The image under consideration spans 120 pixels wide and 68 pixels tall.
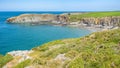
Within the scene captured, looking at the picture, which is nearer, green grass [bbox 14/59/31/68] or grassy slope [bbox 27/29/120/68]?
grassy slope [bbox 27/29/120/68]

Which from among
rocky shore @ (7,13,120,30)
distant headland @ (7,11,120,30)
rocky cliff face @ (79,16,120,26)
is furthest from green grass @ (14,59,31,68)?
rocky cliff face @ (79,16,120,26)

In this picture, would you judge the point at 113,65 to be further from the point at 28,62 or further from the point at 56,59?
the point at 28,62

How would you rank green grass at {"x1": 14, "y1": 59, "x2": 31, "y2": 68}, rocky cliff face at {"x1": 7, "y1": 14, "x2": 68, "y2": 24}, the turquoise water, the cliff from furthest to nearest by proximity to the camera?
rocky cliff face at {"x1": 7, "y1": 14, "x2": 68, "y2": 24}, the cliff, the turquoise water, green grass at {"x1": 14, "y1": 59, "x2": 31, "y2": 68}

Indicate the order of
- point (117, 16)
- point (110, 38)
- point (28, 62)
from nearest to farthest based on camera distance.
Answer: point (28, 62) → point (110, 38) → point (117, 16)

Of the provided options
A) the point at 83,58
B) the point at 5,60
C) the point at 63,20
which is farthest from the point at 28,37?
the point at 63,20

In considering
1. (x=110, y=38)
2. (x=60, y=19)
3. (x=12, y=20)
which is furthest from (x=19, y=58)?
(x=12, y=20)

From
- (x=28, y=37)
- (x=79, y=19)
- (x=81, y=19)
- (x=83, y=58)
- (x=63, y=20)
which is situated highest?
(x=83, y=58)

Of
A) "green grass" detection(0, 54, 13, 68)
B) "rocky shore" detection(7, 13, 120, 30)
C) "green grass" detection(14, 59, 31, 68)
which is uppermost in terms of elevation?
"green grass" detection(14, 59, 31, 68)

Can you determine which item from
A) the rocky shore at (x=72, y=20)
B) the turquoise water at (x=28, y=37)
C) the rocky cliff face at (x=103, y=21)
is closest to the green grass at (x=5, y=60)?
the turquoise water at (x=28, y=37)

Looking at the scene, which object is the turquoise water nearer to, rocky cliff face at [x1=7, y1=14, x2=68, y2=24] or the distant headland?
the distant headland

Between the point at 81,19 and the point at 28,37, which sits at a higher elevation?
the point at 28,37

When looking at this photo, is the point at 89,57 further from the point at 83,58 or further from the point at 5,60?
the point at 5,60
